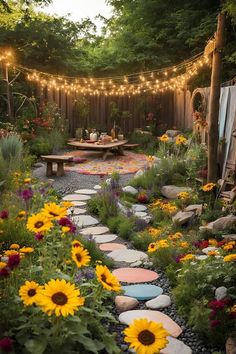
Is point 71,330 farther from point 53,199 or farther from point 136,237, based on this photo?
point 53,199

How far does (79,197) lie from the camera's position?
718 centimetres

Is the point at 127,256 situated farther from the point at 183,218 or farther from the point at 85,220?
the point at 85,220

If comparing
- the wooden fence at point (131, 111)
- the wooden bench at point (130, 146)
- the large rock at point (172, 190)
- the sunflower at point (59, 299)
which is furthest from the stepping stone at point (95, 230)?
the wooden fence at point (131, 111)

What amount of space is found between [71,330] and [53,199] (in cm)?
375

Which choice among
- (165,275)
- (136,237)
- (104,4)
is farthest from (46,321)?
(104,4)

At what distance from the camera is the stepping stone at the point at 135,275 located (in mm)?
3912

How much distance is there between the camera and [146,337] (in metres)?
1.84

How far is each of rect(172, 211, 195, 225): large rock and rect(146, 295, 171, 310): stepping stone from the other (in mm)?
2009

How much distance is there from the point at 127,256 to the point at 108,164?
19.7 feet

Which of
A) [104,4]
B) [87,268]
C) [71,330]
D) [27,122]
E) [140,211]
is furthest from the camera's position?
[104,4]

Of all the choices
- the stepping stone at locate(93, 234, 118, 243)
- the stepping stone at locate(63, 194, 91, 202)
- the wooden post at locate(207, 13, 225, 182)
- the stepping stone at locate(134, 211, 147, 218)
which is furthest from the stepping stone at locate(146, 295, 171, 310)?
the stepping stone at locate(63, 194, 91, 202)

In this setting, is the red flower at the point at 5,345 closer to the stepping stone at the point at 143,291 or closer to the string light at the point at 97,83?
the stepping stone at the point at 143,291

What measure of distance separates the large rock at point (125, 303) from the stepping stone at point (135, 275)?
531mm

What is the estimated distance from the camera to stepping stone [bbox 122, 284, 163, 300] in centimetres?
351
